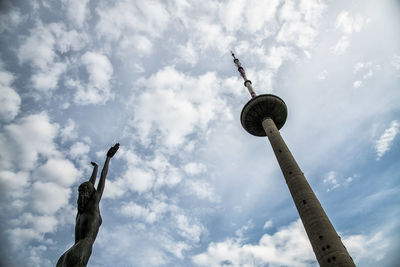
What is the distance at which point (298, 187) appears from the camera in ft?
61.1

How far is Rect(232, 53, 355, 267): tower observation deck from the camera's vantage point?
47.3ft

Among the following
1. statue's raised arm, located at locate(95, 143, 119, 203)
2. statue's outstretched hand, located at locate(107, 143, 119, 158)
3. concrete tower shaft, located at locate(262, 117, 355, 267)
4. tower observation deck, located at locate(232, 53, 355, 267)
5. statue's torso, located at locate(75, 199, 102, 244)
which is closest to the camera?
statue's torso, located at locate(75, 199, 102, 244)

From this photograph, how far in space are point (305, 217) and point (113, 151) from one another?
55.9ft

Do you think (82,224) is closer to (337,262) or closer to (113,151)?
(113,151)

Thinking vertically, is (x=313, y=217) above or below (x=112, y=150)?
above

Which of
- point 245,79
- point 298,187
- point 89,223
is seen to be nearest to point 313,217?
point 298,187

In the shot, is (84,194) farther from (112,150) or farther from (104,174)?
(112,150)

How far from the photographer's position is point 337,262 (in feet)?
44.5

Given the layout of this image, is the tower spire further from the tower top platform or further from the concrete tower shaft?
the concrete tower shaft

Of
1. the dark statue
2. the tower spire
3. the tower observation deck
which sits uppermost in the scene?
the tower spire

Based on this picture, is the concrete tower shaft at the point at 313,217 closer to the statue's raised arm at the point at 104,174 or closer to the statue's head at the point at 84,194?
the statue's raised arm at the point at 104,174

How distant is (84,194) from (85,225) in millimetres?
563

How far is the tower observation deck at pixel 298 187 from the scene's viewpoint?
1440 centimetres

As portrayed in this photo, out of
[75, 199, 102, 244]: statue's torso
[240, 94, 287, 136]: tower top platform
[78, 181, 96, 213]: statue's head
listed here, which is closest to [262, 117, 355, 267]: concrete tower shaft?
[240, 94, 287, 136]: tower top platform
